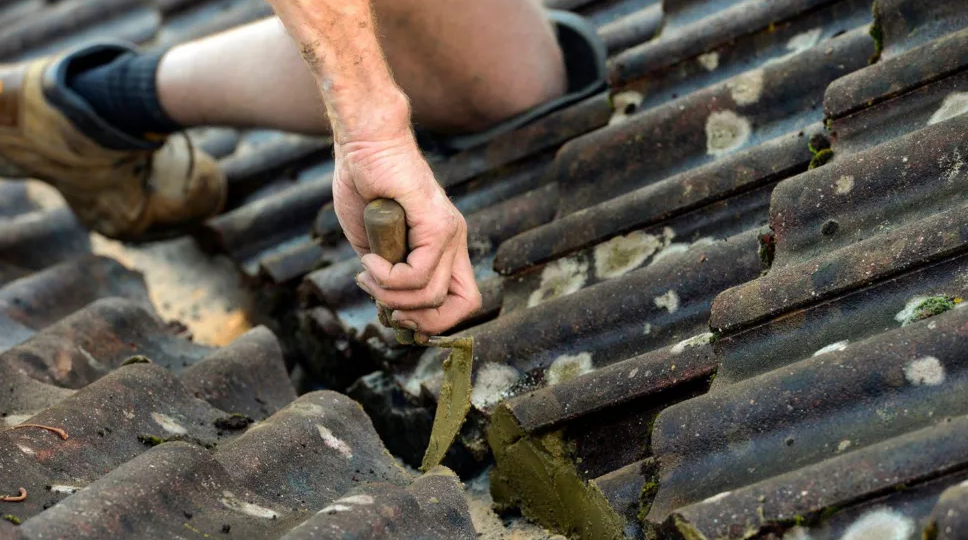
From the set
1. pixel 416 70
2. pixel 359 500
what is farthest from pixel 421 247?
pixel 416 70

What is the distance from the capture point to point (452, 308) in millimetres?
1781

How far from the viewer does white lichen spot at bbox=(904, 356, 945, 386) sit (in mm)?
1352

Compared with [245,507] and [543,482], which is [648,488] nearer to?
[543,482]

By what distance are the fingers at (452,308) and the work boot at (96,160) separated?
131cm

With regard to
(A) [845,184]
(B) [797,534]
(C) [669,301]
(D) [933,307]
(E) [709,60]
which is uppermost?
(E) [709,60]

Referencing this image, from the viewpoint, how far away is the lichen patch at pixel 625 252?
1.99m

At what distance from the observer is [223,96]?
2709 mm

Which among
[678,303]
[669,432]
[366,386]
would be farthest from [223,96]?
[669,432]

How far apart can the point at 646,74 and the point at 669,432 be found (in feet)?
3.52

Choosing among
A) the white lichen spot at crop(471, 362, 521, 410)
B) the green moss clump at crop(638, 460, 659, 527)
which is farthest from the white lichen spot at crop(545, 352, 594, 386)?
the green moss clump at crop(638, 460, 659, 527)

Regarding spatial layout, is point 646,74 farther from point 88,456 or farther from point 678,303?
point 88,456

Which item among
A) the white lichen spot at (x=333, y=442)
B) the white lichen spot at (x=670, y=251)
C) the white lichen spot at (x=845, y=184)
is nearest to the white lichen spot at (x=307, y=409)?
the white lichen spot at (x=333, y=442)

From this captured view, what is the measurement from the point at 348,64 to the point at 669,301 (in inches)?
24.0

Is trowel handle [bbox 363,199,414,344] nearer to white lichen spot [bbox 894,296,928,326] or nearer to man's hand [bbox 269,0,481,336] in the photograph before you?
man's hand [bbox 269,0,481,336]
